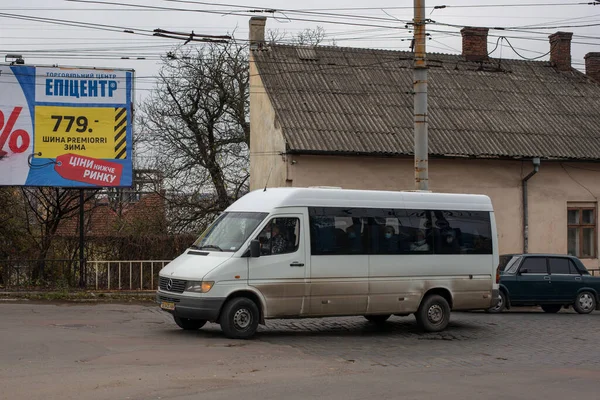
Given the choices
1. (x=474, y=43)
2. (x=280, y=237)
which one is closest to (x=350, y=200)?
(x=280, y=237)

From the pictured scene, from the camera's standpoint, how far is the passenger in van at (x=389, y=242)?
15555 millimetres

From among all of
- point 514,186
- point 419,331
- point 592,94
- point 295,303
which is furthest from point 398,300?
point 592,94

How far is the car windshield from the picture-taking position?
560 inches

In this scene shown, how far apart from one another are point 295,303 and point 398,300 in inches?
90.4

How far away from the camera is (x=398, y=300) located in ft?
51.3

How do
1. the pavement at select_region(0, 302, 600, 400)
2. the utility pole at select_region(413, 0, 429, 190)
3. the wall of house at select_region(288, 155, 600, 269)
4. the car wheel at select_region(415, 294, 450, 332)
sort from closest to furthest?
the pavement at select_region(0, 302, 600, 400) < the car wheel at select_region(415, 294, 450, 332) < the utility pole at select_region(413, 0, 429, 190) < the wall of house at select_region(288, 155, 600, 269)

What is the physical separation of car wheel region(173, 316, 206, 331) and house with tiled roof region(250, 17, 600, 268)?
10.1 m

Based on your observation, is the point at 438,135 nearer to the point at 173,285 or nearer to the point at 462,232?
the point at 462,232

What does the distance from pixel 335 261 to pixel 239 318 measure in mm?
2166

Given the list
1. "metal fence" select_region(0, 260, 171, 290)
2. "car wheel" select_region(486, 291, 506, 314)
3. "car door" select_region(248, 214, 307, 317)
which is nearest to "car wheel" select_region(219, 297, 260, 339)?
"car door" select_region(248, 214, 307, 317)

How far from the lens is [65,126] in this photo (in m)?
22.3

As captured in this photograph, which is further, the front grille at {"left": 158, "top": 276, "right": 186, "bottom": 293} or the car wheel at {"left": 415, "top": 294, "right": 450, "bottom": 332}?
the car wheel at {"left": 415, "top": 294, "right": 450, "bottom": 332}

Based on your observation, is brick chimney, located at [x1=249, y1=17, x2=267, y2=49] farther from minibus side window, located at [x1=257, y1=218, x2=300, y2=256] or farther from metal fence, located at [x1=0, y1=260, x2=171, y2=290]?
minibus side window, located at [x1=257, y1=218, x2=300, y2=256]

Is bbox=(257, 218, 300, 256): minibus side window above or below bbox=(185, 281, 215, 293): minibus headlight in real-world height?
above
